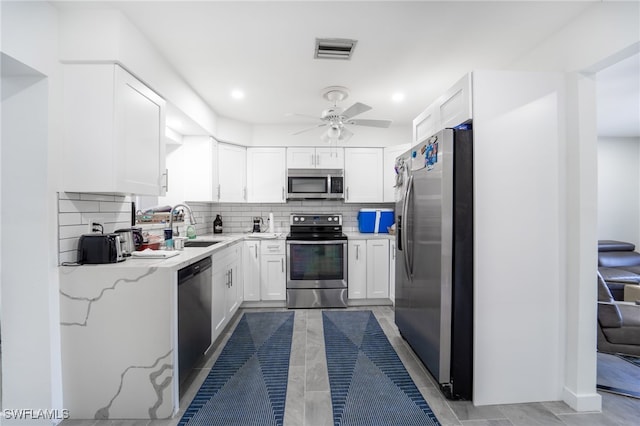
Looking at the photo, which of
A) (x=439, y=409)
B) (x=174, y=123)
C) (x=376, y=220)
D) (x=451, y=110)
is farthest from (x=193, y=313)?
(x=376, y=220)

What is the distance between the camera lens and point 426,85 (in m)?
2.69

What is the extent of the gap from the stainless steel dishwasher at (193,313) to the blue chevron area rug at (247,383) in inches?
8.5

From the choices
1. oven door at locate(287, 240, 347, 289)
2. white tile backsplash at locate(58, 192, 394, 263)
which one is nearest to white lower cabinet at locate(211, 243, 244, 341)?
oven door at locate(287, 240, 347, 289)

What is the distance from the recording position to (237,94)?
2885 millimetres

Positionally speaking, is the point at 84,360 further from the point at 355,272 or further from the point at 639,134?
the point at 639,134

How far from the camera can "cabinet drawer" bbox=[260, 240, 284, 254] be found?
138 inches

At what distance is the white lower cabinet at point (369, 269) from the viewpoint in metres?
3.55

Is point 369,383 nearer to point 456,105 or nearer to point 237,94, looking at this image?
point 456,105

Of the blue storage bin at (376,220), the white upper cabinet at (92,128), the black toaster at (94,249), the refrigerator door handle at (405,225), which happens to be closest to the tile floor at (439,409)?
the refrigerator door handle at (405,225)

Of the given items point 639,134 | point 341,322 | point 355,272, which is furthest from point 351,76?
point 639,134

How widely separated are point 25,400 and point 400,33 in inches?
129

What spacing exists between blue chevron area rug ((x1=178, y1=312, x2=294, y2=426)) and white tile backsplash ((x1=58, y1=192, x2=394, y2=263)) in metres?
1.25

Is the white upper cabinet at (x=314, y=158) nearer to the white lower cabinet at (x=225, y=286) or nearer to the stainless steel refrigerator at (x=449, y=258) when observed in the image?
the white lower cabinet at (x=225, y=286)

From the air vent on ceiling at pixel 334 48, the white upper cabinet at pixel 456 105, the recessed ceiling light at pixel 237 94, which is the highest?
the recessed ceiling light at pixel 237 94
